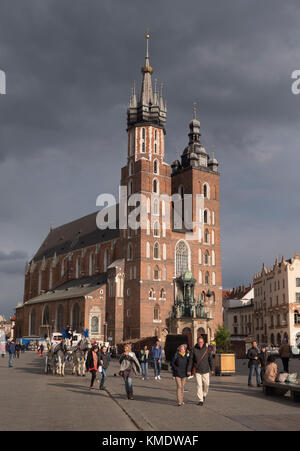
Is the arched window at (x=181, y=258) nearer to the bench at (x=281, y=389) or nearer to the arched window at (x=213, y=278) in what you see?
the arched window at (x=213, y=278)

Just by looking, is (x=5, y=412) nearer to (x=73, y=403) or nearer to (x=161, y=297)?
(x=73, y=403)

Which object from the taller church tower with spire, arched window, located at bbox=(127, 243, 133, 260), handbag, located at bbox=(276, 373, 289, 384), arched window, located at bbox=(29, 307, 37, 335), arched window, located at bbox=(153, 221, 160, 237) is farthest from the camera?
arched window, located at bbox=(29, 307, 37, 335)

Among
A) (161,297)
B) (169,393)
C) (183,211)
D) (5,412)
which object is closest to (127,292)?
(161,297)

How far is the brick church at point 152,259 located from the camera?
61812mm

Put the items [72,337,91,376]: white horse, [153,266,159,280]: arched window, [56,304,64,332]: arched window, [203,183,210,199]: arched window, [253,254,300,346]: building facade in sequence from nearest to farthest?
1. [72,337,91,376]: white horse
2. [153,266,159,280]: arched window
3. [253,254,300,346]: building facade
4. [203,183,210,199]: arched window
5. [56,304,64,332]: arched window

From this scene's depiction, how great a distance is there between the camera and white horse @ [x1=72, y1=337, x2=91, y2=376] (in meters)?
22.4

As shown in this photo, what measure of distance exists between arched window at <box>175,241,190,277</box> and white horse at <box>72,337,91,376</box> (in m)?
41.2

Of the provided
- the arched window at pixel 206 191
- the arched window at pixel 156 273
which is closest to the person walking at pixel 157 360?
the arched window at pixel 156 273

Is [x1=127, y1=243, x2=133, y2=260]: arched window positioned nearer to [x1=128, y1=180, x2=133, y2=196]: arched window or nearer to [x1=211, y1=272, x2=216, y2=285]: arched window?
[x1=128, y1=180, x2=133, y2=196]: arched window

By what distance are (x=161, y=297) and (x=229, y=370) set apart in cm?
3922

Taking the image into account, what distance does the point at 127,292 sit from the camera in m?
62.8

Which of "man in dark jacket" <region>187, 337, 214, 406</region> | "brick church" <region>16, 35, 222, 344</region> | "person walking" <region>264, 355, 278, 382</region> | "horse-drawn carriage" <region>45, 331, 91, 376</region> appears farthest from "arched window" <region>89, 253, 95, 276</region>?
"man in dark jacket" <region>187, 337, 214, 406</region>

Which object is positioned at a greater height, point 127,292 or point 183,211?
point 183,211
